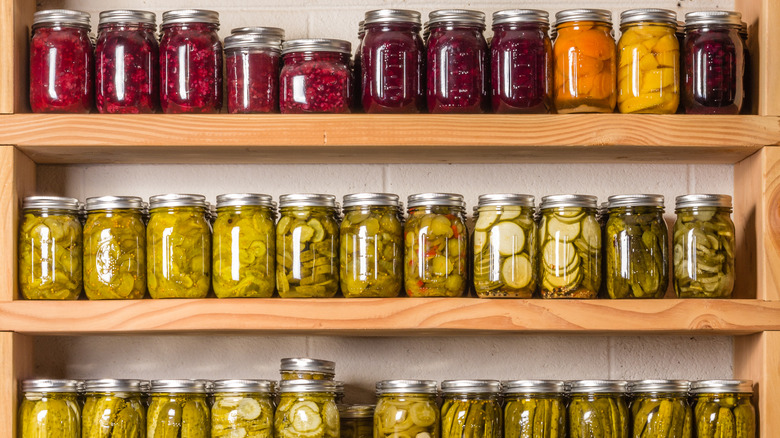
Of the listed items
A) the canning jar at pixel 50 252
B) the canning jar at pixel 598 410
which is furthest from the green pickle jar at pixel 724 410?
the canning jar at pixel 50 252

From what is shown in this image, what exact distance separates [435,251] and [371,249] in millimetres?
102

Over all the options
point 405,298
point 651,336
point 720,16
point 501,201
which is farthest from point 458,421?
point 720,16

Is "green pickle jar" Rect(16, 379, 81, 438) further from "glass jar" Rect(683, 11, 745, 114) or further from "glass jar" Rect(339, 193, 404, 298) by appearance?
"glass jar" Rect(683, 11, 745, 114)

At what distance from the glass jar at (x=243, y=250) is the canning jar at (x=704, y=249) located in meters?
0.66

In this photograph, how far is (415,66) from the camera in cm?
151

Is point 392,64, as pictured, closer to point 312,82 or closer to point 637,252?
point 312,82

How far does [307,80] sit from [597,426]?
71 cm

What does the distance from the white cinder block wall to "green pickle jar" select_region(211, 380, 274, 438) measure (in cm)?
25

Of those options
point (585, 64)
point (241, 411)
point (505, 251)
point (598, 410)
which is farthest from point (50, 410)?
point (585, 64)

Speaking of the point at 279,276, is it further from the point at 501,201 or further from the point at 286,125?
the point at 501,201

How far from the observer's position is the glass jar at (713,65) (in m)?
1.50

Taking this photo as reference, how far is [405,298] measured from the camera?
4.78ft

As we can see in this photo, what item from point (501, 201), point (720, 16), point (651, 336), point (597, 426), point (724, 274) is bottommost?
point (597, 426)

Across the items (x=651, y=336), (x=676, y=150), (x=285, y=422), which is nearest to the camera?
(x=285, y=422)
